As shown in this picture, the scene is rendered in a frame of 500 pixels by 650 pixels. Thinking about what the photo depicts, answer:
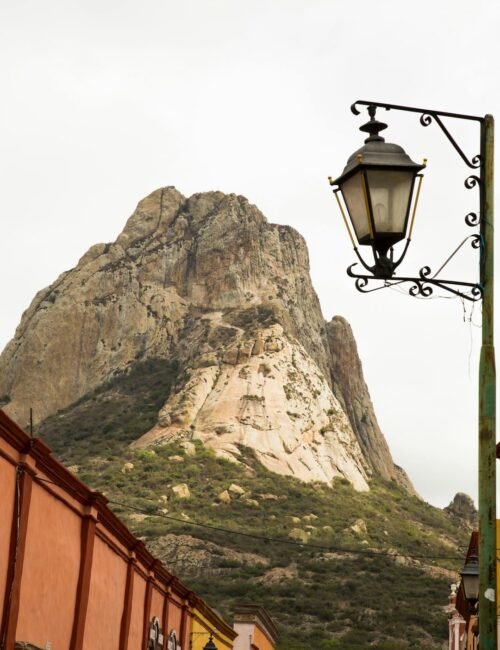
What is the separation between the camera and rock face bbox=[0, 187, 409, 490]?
120250 mm

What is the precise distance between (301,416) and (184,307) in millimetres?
24619

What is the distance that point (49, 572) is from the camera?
1653cm

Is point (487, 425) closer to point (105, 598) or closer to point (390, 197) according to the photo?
point (390, 197)

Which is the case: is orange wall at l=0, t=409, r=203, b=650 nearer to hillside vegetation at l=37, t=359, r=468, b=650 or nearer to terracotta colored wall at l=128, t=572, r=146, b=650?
terracotta colored wall at l=128, t=572, r=146, b=650

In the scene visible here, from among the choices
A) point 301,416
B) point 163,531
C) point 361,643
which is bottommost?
point 361,643

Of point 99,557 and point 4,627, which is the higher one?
point 99,557

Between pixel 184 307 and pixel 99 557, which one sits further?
pixel 184 307

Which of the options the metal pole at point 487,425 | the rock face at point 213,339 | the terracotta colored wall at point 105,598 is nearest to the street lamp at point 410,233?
the metal pole at point 487,425

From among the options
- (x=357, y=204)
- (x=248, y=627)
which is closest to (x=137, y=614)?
(x=248, y=627)

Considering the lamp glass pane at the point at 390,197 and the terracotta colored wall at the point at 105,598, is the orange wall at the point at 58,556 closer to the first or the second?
the terracotta colored wall at the point at 105,598

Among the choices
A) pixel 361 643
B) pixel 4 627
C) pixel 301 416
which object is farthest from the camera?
pixel 301 416

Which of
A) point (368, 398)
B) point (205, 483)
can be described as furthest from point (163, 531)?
point (368, 398)

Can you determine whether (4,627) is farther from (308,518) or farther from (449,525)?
(449,525)

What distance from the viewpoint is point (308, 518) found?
344ft
